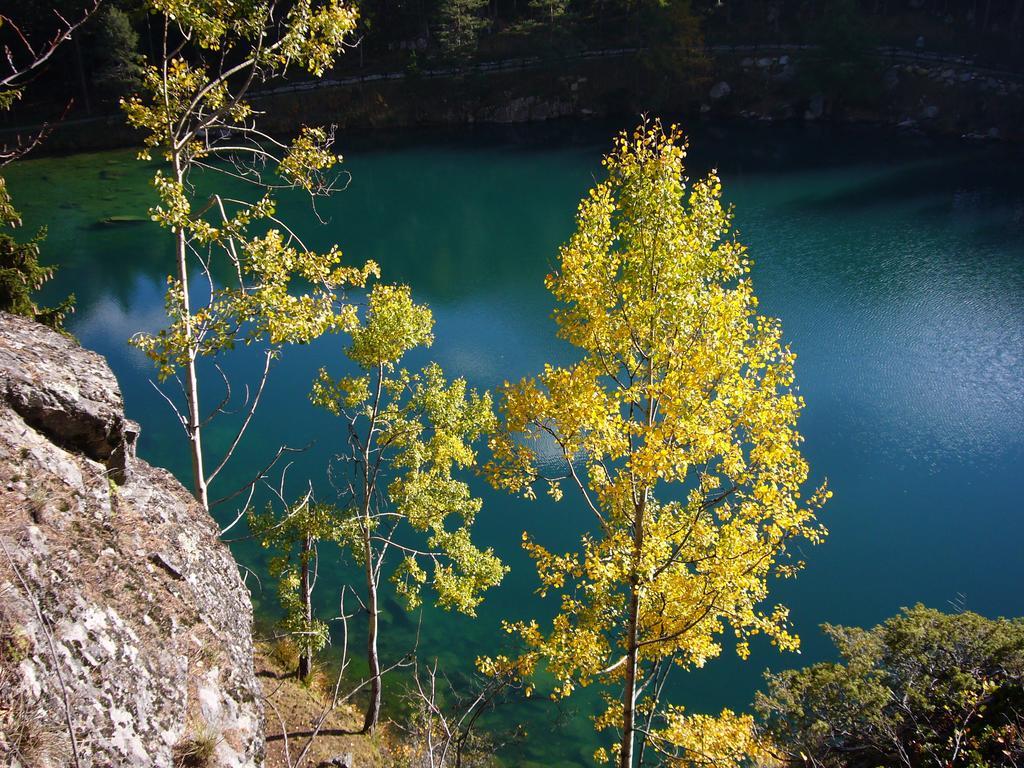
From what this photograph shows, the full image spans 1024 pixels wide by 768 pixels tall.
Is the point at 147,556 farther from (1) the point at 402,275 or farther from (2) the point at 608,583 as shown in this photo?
(1) the point at 402,275

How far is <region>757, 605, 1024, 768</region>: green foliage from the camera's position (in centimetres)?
1025

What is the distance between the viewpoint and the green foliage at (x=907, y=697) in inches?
404

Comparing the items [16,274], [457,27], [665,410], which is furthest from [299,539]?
[457,27]

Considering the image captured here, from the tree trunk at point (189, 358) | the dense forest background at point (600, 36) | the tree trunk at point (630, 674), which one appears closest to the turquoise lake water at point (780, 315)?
the tree trunk at point (630, 674)

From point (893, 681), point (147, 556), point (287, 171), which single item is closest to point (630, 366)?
point (287, 171)

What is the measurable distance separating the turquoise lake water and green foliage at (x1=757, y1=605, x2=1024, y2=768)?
300 centimetres

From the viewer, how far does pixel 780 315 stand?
29.3 metres

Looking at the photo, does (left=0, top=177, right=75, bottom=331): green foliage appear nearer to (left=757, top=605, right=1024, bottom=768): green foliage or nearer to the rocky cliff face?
the rocky cliff face

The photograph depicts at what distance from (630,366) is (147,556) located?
5647 mm

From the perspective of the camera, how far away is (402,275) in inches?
1373

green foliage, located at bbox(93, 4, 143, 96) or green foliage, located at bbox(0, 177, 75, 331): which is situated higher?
green foliage, located at bbox(93, 4, 143, 96)

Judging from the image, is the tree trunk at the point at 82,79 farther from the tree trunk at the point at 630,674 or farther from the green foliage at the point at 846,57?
the tree trunk at the point at 630,674

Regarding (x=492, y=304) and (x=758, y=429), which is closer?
(x=758, y=429)

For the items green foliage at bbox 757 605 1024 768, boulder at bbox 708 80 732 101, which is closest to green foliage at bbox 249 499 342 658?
green foliage at bbox 757 605 1024 768
